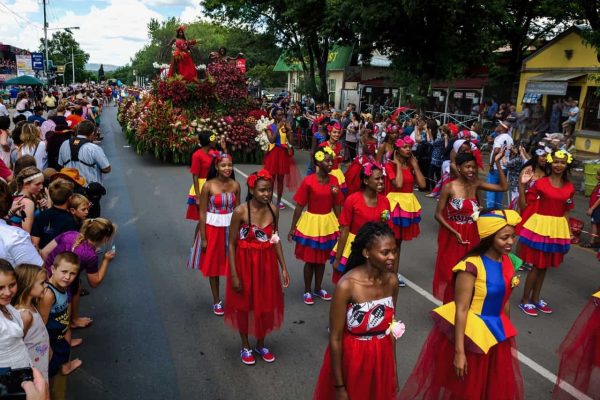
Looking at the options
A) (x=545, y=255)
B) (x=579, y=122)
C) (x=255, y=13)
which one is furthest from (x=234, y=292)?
(x=255, y=13)

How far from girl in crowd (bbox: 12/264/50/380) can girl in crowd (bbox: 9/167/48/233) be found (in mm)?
1894

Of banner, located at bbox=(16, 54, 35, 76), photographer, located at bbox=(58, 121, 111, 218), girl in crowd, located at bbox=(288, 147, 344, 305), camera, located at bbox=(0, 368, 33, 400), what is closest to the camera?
camera, located at bbox=(0, 368, 33, 400)

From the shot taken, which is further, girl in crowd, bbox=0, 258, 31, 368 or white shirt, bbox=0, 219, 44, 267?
white shirt, bbox=0, 219, 44, 267

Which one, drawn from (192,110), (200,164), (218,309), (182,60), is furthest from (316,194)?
(182,60)

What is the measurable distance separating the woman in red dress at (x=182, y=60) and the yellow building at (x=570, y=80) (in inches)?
531

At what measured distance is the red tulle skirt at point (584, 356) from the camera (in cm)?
400

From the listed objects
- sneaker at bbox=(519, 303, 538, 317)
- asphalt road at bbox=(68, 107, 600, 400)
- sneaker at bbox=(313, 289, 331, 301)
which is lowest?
asphalt road at bbox=(68, 107, 600, 400)

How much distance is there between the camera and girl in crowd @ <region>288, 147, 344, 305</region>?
5.91m

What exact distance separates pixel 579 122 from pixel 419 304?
16589 millimetres

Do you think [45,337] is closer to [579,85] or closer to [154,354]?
[154,354]

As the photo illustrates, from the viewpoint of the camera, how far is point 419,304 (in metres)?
6.36

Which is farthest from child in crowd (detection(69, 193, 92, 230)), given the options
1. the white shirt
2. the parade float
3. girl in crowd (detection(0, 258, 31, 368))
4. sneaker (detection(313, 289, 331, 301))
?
the parade float

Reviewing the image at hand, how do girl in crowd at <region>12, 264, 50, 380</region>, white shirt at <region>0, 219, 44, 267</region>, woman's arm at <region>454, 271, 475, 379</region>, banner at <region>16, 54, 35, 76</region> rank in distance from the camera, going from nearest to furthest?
girl in crowd at <region>12, 264, 50, 380</region>
woman's arm at <region>454, 271, 475, 379</region>
white shirt at <region>0, 219, 44, 267</region>
banner at <region>16, 54, 35, 76</region>

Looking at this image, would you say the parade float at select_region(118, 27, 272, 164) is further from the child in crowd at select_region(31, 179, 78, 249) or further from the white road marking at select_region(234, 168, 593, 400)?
the child in crowd at select_region(31, 179, 78, 249)
